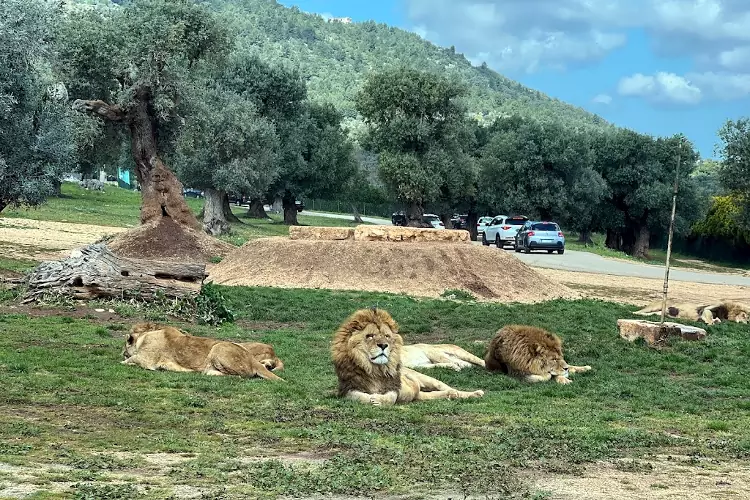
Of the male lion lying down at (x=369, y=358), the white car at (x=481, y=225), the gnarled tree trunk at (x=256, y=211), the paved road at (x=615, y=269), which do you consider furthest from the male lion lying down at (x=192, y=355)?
the gnarled tree trunk at (x=256, y=211)

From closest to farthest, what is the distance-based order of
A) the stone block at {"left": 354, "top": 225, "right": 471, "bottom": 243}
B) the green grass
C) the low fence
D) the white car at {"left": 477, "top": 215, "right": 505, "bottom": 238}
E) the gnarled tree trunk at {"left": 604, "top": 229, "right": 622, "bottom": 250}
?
the green grass → the stone block at {"left": 354, "top": 225, "right": 471, "bottom": 243} → the white car at {"left": 477, "top": 215, "right": 505, "bottom": 238} → the gnarled tree trunk at {"left": 604, "top": 229, "right": 622, "bottom": 250} → the low fence

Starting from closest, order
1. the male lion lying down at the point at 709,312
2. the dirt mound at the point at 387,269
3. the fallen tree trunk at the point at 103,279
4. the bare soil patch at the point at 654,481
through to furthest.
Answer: the bare soil patch at the point at 654,481, the fallen tree trunk at the point at 103,279, the male lion lying down at the point at 709,312, the dirt mound at the point at 387,269

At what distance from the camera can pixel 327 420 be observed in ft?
32.7

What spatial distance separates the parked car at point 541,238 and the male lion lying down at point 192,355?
138ft

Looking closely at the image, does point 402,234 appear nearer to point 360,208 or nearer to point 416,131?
point 416,131

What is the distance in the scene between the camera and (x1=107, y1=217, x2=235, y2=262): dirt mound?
31.4 m

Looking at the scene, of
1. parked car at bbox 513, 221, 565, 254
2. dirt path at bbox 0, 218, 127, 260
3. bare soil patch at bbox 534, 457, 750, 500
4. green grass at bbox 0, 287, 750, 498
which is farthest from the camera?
parked car at bbox 513, 221, 565, 254

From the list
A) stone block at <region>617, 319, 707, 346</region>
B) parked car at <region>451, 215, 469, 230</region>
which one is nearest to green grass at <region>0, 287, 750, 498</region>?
stone block at <region>617, 319, 707, 346</region>

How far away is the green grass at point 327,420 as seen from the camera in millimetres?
7508

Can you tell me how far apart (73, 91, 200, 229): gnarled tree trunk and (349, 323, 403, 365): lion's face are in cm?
2383

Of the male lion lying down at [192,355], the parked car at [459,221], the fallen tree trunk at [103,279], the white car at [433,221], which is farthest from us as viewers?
the parked car at [459,221]

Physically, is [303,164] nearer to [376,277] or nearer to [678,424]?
[376,277]

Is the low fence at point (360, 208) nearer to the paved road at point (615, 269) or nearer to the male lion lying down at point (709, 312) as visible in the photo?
the paved road at point (615, 269)

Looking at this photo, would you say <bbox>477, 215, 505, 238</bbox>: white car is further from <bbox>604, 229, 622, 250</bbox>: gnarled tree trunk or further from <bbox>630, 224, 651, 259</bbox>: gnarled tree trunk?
<bbox>604, 229, 622, 250</bbox>: gnarled tree trunk
